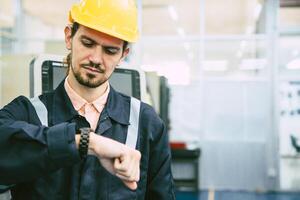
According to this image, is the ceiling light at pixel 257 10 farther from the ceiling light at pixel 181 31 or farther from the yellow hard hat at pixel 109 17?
the yellow hard hat at pixel 109 17

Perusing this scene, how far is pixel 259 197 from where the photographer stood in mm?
5555

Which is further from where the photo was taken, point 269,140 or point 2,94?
point 269,140

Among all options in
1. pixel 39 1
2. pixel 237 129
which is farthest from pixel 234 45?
pixel 39 1

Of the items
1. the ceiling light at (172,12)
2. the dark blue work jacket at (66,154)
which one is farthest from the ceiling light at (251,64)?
the dark blue work jacket at (66,154)

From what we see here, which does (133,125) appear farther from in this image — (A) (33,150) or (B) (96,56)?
(A) (33,150)

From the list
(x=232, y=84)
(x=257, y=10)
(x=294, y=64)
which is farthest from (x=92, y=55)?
(x=257, y=10)

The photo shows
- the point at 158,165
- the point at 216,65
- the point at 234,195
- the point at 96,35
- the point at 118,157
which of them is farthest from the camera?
the point at 216,65

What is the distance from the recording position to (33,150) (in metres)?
0.87

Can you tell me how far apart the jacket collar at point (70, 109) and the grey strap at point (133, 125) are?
0.05 ft

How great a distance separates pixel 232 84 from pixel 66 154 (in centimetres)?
539

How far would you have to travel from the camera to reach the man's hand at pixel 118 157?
84 cm

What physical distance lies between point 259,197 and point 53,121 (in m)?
4.99

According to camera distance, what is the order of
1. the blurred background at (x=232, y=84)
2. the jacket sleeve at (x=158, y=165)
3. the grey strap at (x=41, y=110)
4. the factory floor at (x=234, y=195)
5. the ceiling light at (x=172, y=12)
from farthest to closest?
the ceiling light at (x=172, y=12) < the blurred background at (x=232, y=84) < the factory floor at (x=234, y=195) < the jacket sleeve at (x=158, y=165) < the grey strap at (x=41, y=110)

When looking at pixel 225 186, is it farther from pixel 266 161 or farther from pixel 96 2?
pixel 96 2
